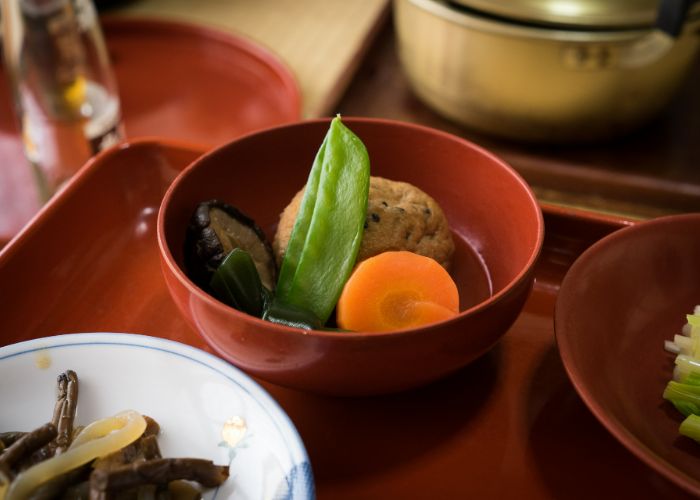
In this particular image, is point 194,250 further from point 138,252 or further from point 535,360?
point 535,360

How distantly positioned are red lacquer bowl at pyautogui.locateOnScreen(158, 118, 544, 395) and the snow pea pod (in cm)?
11

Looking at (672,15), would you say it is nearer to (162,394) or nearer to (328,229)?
(328,229)

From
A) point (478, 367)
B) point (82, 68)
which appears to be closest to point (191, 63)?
point (82, 68)

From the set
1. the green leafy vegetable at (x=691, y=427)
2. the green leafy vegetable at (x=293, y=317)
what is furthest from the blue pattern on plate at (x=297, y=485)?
the green leafy vegetable at (x=691, y=427)

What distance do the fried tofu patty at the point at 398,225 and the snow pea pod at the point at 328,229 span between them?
0.09ft

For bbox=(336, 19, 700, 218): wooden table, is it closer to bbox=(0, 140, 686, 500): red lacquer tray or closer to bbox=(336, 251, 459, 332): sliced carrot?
bbox=(0, 140, 686, 500): red lacquer tray

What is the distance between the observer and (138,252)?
99 centimetres

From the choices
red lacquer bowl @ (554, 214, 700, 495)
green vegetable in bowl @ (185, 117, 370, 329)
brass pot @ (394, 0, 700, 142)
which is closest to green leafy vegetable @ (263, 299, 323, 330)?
green vegetable in bowl @ (185, 117, 370, 329)

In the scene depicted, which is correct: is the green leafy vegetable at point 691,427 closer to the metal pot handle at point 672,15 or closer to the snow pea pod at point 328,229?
the snow pea pod at point 328,229

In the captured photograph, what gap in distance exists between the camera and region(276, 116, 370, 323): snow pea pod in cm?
80

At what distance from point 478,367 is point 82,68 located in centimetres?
113

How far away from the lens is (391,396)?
0.78m

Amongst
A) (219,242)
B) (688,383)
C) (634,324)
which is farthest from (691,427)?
(219,242)

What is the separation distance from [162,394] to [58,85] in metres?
1.01
